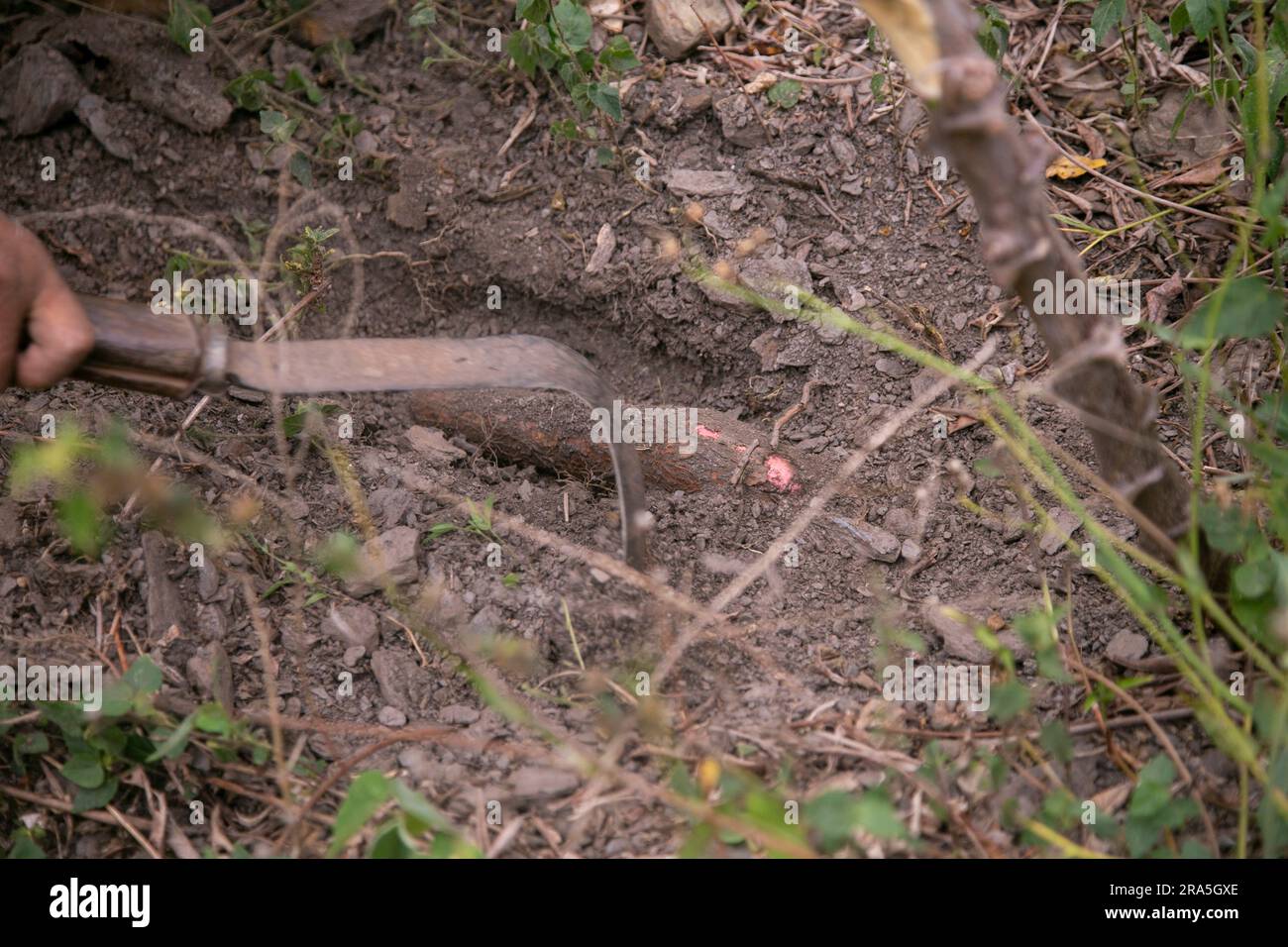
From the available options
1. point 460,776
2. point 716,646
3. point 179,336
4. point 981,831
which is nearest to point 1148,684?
point 981,831

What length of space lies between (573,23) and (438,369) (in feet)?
3.95

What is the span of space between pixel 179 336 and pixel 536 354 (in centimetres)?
64

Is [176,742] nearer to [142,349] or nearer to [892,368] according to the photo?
[142,349]

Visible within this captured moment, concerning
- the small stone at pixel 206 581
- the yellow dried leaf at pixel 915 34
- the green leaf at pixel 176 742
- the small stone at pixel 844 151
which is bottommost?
the green leaf at pixel 176 742

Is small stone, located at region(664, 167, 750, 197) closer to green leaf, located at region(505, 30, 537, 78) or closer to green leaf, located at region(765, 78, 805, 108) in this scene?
green leaf, located at region(765, 78, 805, 108)

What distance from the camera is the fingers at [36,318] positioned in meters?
1.76

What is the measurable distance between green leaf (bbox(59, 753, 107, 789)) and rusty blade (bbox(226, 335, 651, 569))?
0.69m

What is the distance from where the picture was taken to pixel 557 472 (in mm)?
2529

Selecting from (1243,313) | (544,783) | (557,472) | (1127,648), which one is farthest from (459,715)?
(1243,313)

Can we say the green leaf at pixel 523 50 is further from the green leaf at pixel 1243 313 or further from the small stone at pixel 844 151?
the green leaf at pixel 1243 313

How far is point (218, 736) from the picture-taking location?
74.5 inches

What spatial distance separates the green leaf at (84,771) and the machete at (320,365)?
2.11 ft

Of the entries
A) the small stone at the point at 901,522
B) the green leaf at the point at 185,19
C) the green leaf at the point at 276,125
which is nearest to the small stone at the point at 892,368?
the small stone at the point at 901,522

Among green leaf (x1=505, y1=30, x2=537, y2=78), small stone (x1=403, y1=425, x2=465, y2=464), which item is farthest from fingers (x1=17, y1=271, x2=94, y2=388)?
green leaf (x1=505, y1=30, x2=537, y2=78)
